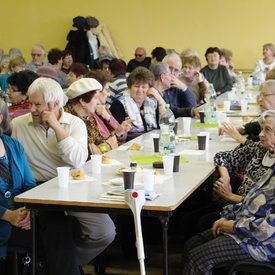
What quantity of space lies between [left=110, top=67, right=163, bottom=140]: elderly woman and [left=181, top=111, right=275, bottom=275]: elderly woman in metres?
2.43

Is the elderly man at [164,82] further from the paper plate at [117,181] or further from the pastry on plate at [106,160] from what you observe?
the paper plate at [117,181]

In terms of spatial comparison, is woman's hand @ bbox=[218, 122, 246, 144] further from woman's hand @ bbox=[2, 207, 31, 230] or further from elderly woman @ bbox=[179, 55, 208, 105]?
elderly woman @ bbox=[179, 55, 208, 105]

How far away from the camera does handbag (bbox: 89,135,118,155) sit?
4074 millimetres

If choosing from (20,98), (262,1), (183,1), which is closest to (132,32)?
(183,1)

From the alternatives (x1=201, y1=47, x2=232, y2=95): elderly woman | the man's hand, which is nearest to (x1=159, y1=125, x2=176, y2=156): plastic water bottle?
the man's hand

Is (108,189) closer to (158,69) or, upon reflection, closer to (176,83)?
(158,69)

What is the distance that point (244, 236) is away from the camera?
248 cm

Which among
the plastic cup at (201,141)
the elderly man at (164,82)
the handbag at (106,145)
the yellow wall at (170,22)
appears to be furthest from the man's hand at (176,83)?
the yellow wall at (170,22)

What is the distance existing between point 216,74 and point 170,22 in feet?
11.7

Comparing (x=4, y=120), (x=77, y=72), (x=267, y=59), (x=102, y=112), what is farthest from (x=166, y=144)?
(x=267, y=59)

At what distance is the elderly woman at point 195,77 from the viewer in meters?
7.11

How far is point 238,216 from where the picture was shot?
8.65 feet

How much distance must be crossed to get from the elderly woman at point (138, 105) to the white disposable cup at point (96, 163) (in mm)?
1866

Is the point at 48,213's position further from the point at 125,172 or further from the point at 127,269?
the point at 127,269
